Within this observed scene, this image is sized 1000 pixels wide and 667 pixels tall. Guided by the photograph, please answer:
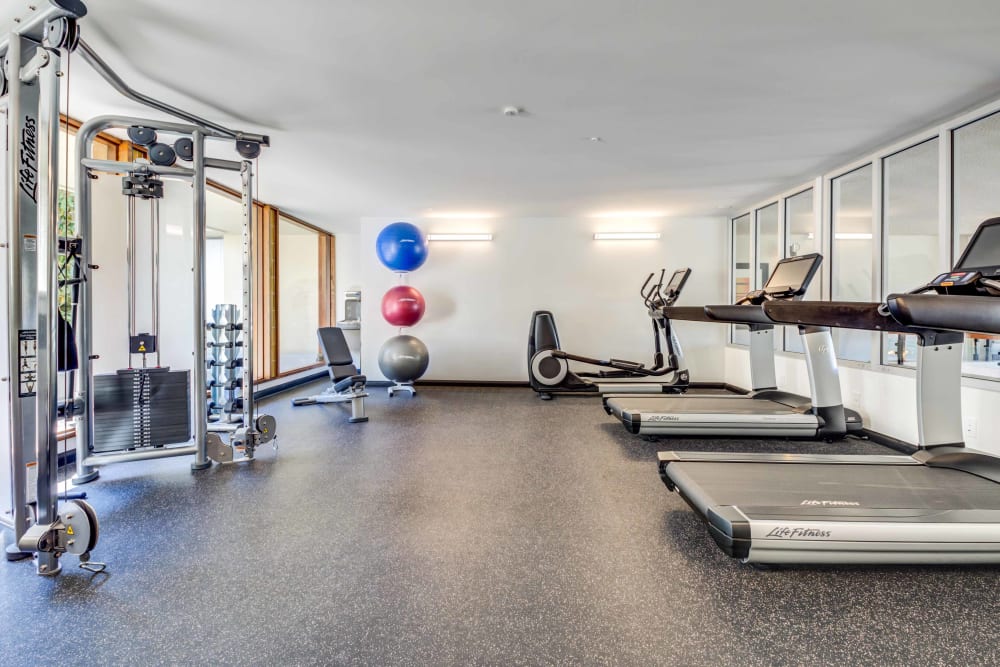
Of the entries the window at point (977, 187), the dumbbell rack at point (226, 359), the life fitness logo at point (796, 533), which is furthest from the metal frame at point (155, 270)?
the window at point (977, 187)

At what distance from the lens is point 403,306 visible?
5.84 meters

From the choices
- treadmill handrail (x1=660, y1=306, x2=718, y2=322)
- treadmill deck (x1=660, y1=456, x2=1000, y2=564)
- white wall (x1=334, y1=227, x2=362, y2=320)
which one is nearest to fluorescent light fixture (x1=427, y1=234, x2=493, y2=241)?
white wall (x1=334, y1=227, x2=362, y2=320)

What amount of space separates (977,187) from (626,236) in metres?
3.33

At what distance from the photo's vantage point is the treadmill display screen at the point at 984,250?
7.24 ft

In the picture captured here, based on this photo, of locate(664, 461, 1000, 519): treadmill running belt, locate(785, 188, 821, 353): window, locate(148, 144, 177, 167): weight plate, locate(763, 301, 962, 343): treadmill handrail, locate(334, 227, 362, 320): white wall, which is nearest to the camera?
locate(664, 461, 1000, 519): treadmill running belt

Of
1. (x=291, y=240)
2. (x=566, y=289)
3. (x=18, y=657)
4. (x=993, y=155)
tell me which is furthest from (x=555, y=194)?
(x=291, y=240)

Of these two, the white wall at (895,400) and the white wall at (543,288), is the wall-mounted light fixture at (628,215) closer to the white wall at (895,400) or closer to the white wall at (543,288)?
the white wall at (543,288)

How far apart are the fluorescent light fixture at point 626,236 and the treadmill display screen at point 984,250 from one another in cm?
399

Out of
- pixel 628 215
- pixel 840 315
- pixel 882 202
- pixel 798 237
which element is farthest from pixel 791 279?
pixel 628 215

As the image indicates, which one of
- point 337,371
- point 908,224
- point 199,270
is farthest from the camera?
point 908,224

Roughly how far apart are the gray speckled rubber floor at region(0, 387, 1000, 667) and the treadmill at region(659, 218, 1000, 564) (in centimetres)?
16

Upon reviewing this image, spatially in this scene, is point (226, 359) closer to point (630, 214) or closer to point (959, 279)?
point (959, 279)

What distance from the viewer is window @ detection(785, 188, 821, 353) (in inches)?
195

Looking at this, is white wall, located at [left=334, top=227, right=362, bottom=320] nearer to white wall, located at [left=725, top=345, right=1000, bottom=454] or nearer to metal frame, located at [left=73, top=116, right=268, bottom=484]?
metal frame, located at [left=73, top=116, right=268, bottom=484]
